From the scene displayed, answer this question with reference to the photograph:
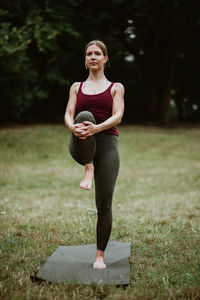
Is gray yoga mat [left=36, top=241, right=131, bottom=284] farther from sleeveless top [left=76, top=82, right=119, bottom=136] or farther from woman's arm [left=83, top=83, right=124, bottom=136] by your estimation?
sleeveless top [left=76, top=82, right=119, bottom=136]

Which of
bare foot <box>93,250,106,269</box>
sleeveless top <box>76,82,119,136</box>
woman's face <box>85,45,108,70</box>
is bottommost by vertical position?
bare foot <box>93,250,106,269</box>

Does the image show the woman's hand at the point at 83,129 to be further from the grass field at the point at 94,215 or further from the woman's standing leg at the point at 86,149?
the grass field at the point at 94,215

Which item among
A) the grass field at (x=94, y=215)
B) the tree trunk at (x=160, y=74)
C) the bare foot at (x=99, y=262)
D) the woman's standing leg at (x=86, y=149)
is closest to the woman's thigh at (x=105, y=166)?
the woman's standing leg at (x=86, y=149)

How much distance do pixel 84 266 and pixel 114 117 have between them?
72.1 inches

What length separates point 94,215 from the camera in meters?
6.60

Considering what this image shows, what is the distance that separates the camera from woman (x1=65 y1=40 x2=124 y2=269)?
362 centimetres

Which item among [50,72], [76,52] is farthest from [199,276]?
[76,52]

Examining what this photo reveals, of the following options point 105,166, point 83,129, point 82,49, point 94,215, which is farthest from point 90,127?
point 82,49

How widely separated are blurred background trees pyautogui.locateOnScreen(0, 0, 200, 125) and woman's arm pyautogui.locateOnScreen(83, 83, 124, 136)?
908cm

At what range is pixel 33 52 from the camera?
55.4 ft

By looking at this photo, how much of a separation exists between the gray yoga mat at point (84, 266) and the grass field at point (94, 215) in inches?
5.0

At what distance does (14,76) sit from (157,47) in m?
10.6

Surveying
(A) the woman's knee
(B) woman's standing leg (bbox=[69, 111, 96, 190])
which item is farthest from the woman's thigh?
(A) the woman's knee

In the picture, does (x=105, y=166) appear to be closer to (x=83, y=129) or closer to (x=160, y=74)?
(x=83, y=129)
